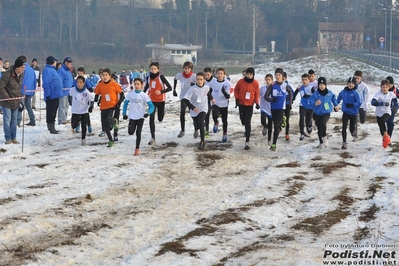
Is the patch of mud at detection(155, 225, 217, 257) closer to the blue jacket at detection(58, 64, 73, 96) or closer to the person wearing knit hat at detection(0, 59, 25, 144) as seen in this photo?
the person wearing knit hat at detection(0, 59, 25, 144)

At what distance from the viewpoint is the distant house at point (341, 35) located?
106 metres

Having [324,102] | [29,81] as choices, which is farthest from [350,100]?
[29,81]

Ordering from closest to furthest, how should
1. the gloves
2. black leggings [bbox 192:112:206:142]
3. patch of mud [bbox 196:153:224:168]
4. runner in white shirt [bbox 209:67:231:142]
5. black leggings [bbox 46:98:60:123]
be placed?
patch of mud [bbox 196:153:224:168]
black leggings [bbox 192:112:206:142]
the gloves
runner in white shirt [bbox 209:67:231:142]
black leggings [bbox 46:98:60:123]

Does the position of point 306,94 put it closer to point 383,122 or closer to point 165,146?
point 383,122

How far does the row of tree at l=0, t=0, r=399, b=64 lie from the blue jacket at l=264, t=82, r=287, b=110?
80.0 metres

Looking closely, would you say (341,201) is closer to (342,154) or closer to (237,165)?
(237,165)

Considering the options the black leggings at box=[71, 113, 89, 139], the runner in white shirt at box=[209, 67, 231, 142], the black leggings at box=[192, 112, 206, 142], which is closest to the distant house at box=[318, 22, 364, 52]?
the runner in white shirt at box=[209, 67, 231, 142]

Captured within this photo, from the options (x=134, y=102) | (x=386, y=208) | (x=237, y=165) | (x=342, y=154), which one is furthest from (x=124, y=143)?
(x=386, y=208)

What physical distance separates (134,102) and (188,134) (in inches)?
128

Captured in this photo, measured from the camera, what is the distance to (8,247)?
7801 millimetres

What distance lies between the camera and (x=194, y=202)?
10148mm

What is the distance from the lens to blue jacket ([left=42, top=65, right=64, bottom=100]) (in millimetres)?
17641

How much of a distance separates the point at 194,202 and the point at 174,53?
86.4m

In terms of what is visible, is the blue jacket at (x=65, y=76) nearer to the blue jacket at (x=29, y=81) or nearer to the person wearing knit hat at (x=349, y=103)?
the blue jacket at (x=29, y=81)
